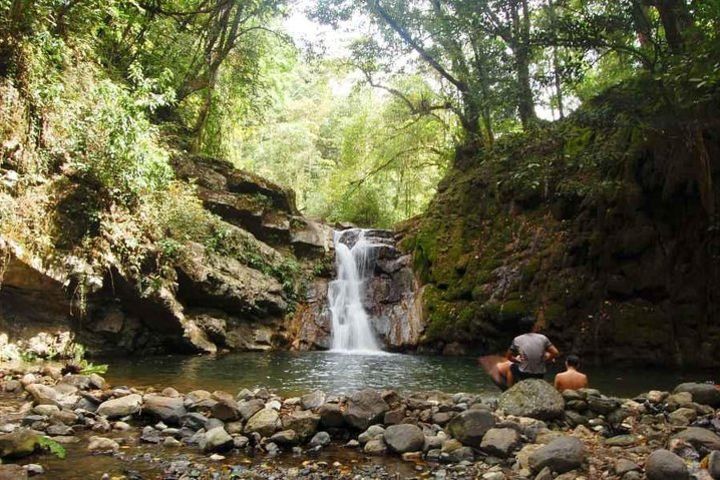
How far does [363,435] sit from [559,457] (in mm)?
1879

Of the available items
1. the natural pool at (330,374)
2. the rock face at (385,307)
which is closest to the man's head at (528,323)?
the natural pool at (330,374)

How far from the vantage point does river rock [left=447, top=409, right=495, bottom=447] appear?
504 cm

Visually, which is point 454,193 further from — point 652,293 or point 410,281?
point 652,293

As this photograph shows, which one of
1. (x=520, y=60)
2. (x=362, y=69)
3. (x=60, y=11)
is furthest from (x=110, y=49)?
(x=520, y=60)

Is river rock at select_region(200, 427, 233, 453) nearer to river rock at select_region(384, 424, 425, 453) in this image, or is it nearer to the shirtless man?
river rock at select_region(384, 424, 425, 453)

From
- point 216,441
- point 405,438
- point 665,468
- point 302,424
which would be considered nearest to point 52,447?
point 216,441

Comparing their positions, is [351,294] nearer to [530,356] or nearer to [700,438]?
[530,356]

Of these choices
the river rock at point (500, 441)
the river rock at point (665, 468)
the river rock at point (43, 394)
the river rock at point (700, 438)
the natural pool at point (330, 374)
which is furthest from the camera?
the natural pool at point (330, 374)

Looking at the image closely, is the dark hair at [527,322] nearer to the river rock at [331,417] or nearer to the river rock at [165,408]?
the river rock at [331,417]

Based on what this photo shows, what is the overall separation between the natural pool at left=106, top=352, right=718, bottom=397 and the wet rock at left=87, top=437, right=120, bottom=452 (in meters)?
2.84

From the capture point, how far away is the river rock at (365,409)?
5.48 metres

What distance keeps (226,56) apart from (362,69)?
4.80 meters

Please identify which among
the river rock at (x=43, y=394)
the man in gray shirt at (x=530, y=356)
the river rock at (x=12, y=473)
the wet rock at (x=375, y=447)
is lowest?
the wet rock at (x=375, y=447)

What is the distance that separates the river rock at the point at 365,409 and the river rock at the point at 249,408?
100 cm
